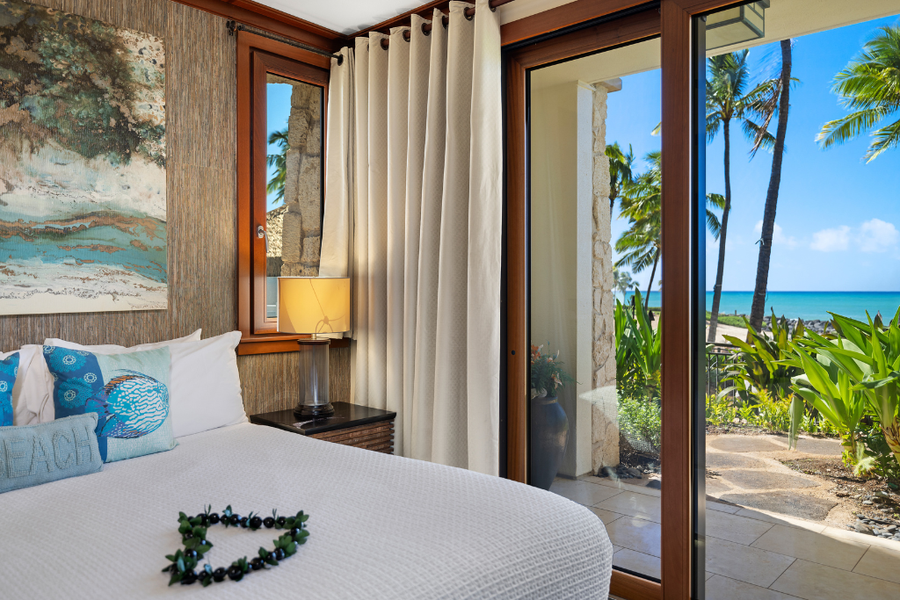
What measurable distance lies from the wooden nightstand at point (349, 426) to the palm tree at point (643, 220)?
140 centimetres

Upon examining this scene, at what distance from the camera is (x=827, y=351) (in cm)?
203

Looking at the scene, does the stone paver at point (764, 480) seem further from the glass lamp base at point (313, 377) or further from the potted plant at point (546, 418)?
the glass lamp base at point (313, 377)

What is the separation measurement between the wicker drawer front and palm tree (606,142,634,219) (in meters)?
1.51

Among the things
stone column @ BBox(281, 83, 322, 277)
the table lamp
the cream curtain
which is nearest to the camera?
the cream curtain

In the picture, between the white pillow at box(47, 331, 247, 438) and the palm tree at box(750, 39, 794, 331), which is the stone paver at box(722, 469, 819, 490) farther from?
the white pillow at box(47, 331, 247, 438)

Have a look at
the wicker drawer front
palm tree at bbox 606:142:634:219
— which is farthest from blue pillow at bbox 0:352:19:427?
palm tree at bbox 606:142:634:219

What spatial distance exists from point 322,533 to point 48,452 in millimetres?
1026

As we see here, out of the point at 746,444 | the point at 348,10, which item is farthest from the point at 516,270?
the point at 348,10

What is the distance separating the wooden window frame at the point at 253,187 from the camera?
302 cm

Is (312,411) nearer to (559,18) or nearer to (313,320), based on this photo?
(313,320)

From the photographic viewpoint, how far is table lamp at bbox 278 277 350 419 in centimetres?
289

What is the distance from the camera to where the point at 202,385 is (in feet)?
8.13

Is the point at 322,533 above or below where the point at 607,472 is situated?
above

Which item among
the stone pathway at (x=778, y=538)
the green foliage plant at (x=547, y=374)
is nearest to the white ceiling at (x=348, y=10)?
the green foliage plant at (x=547, y=374)
